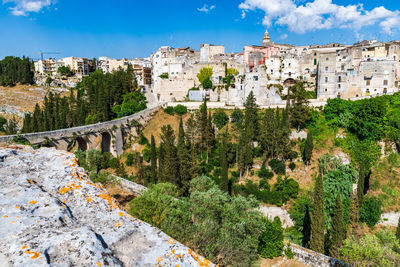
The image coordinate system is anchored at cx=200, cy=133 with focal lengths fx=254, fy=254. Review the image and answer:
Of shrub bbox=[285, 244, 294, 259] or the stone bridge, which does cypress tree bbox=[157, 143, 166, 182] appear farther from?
shrub bbox=[285, 244, 294, 259]

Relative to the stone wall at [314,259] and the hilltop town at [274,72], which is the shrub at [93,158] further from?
the hilltop town at [274,72]

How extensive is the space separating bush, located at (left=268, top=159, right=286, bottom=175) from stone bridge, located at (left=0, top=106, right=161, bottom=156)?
74.0ft

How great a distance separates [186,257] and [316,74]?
51.6 metres

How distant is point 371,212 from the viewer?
27344 millimetres

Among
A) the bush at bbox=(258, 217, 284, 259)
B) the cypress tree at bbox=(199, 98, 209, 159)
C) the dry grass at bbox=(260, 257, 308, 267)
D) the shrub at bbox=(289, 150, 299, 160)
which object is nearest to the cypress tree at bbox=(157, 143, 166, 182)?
the cypress tree at bbox=(199, 98, 209, 159)

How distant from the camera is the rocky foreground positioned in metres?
2.72

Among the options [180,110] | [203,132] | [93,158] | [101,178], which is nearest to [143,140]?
[180,110]

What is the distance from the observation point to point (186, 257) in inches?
128

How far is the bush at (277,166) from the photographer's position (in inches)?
1278

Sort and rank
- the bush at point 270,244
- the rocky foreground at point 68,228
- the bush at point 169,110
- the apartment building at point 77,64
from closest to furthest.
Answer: the rocky foreground at point 68,228 < the bush at point 270,244 < the bush at point 169,110 < the apartment building at point 77,64

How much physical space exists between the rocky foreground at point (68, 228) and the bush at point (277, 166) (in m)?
30.6

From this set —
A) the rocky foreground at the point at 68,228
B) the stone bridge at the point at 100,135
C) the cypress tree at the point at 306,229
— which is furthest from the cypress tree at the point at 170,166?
the rocky foreground at the point at 68,228

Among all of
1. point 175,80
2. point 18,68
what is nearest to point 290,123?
point 175,80

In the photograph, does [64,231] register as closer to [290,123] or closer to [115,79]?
[290,123]
